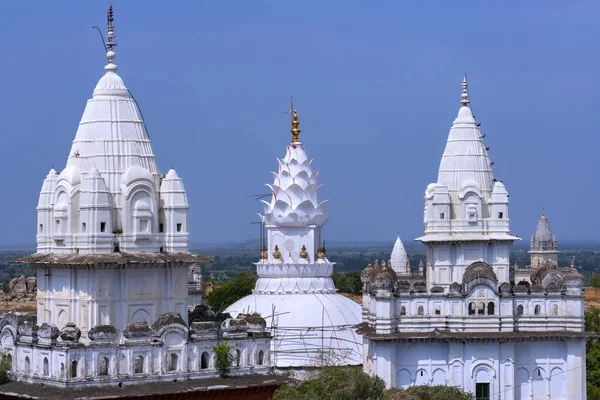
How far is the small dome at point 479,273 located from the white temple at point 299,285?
470 cm

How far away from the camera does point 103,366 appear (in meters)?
43.0

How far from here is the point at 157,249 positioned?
4562 cm

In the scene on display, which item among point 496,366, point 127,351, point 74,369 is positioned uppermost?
point 127,351

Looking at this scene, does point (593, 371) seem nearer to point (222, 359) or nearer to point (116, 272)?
point (222, 359)

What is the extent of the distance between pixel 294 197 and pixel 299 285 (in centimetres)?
287

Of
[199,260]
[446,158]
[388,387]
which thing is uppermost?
[446,158]

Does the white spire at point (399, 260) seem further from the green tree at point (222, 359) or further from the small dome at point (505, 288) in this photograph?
the green tree at point (222, 359)

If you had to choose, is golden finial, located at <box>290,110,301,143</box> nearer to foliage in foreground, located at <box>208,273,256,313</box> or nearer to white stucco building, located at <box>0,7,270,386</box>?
white stucco building, located at <box>0,7,270,386</box>

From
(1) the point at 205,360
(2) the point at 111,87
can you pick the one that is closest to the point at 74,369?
(1) the point at 205,360

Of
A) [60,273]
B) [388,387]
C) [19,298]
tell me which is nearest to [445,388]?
[388,387]

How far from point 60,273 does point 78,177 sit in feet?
7.92

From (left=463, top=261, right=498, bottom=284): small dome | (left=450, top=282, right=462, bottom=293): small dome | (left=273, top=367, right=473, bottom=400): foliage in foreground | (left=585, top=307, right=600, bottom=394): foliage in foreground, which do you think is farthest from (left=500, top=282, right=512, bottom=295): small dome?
(left=585, top=307, right=600, bottom=394): foliage in foreground

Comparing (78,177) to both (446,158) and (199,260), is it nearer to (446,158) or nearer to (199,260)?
(199,260)

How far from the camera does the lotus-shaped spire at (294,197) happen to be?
192 ft
